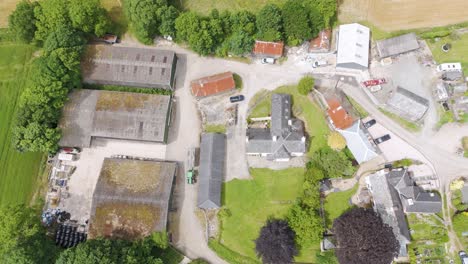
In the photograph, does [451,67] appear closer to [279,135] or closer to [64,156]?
[279,135]

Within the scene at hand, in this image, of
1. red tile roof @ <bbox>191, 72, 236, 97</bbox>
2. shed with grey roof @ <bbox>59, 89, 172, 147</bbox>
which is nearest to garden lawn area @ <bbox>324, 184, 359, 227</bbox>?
red tile roof @ <bbox>191, 72, 236, 97</bbox>

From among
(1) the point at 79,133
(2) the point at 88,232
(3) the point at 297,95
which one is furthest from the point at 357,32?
(2) the point at 88,232

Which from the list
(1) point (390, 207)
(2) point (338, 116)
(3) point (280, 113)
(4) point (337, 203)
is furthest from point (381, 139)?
(3) point (280, 113)

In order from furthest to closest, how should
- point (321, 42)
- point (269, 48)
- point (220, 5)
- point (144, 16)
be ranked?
point (220, 5)
point (321, 42)
point (269, 48)
point (144, 16)

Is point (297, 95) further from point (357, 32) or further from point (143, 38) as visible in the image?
point (143, 38)

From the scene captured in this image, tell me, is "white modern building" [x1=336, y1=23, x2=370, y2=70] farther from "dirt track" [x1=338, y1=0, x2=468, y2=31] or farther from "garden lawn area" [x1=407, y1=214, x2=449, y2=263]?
"garden lawn area" [x1=407, y1=214, x2=449, y2=263]

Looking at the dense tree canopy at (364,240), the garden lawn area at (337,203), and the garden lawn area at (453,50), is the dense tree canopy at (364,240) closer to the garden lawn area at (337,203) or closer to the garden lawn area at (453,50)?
the garden lawn area at (337,203)
